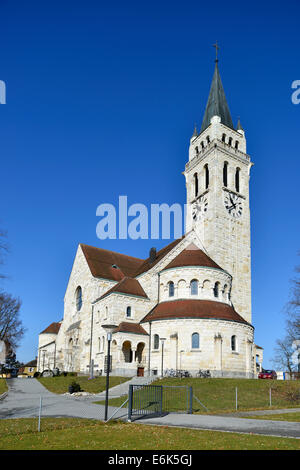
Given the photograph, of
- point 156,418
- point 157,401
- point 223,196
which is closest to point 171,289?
point 223,196

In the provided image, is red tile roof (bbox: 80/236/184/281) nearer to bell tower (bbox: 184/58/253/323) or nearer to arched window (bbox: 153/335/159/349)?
bell tower (bbox: 184/58/253/323)

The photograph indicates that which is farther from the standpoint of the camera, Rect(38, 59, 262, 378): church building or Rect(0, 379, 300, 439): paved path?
Rect(38, 59, 262, 378): church building

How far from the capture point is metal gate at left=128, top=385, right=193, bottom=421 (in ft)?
57.9

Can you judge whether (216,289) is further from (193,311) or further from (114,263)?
(114,263)

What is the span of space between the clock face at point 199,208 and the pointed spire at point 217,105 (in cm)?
1238

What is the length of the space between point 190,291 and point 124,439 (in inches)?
1286

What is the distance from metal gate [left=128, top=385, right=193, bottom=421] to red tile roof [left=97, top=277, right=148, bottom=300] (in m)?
18.6

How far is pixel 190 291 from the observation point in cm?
4388

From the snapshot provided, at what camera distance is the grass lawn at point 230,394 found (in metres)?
24.7

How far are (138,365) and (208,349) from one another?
8.34 metres

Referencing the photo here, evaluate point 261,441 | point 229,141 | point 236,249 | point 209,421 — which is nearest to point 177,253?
point 236,249

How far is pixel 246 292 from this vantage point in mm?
51031

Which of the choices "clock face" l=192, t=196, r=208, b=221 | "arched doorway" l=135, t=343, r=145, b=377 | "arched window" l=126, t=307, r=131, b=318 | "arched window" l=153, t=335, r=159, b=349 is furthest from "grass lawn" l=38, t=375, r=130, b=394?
"clock face" l=192, t=196, r=208, b=221
